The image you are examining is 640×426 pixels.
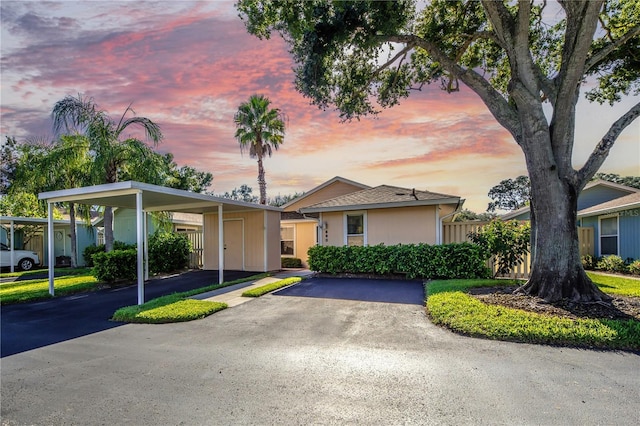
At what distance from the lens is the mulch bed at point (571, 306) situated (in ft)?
18.4

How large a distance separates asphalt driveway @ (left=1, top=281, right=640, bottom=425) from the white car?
1728 cm

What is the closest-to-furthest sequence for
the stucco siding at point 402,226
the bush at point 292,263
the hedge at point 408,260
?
the hedge at point 408,260, the stucco siding at point 402,226, the bush at point 292,263

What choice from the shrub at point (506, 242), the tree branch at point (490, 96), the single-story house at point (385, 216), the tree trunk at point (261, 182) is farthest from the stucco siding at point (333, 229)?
Answer: the tree trunk at point (261, 182)

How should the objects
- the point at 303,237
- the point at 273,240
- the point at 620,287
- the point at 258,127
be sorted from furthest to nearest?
the point at 258,127 < the point at 303,237 < the point at 273,240 < the point at 620,287

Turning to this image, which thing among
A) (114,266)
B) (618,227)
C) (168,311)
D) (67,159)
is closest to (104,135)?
(67,159)

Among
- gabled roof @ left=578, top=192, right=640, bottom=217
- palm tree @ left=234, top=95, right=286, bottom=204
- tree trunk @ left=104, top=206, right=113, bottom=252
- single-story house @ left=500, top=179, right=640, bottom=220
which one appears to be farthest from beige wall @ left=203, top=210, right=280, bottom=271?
single-story house @ left=500, top=179, right=640, bottom=220

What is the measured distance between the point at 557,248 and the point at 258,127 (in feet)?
54.6

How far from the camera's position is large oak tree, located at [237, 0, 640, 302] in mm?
6875

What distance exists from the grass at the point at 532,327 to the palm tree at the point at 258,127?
51.7ft

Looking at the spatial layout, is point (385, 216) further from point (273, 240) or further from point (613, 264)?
point (613, 264)

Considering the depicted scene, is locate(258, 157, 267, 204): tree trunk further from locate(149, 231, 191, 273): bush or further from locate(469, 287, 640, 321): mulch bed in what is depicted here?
locate(469, 287, 640, 321): mulch bed

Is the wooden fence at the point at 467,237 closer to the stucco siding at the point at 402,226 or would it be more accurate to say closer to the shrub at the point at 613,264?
the stucco siding at the point at 402,226

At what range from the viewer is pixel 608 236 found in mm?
14086

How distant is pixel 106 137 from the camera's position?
12375 millimetres
